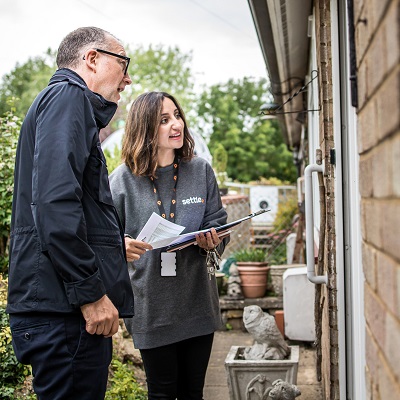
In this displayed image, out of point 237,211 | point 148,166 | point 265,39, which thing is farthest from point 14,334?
point 237,211

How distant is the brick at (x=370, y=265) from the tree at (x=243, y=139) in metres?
40.9

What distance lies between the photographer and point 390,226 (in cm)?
124

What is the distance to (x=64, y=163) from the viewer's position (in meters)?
2.05

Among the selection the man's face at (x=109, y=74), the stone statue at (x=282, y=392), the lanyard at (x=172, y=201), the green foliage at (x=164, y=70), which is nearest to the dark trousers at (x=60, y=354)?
the man's face at (x=109, y=74)

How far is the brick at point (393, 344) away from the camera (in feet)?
3.93

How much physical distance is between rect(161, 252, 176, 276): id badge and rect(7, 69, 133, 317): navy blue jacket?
726 mm

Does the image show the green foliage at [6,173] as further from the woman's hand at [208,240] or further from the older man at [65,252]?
the older man at [65,252]

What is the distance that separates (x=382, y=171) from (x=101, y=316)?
113cm

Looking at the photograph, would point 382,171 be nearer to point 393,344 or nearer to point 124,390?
point 393,344

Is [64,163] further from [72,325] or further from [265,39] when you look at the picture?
[265,39]

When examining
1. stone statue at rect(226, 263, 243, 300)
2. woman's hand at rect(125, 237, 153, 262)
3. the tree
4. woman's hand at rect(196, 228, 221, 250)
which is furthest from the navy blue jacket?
the tree

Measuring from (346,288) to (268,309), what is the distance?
4.10 m

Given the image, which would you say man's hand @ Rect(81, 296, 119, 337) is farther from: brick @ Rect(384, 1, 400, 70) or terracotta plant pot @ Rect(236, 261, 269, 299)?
terracotta plant pot @ Rect(236, 261, 269, 299)

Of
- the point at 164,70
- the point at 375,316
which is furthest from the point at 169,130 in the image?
the point at 164,70
